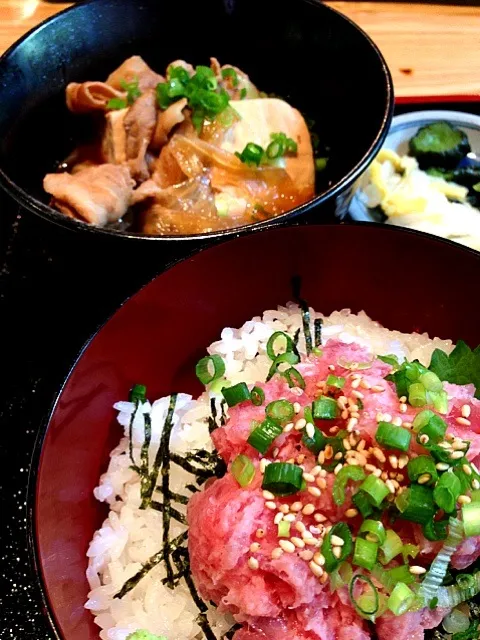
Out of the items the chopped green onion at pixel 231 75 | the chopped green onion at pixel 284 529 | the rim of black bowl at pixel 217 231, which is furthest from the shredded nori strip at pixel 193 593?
the chopped green onion at pixel 231 75

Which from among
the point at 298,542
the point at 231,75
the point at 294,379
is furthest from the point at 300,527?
the point at 231,75

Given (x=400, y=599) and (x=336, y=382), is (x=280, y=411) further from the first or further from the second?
(x=400, y=599)

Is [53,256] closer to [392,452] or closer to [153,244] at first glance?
[153,244]

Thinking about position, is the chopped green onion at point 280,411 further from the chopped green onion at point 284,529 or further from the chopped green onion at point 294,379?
the chopped green onion at point 284,529

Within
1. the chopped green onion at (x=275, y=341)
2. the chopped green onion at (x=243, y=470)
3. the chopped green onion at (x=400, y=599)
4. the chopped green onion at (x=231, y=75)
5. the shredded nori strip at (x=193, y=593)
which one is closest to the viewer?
the chopped green onion at (x=400, y=599)

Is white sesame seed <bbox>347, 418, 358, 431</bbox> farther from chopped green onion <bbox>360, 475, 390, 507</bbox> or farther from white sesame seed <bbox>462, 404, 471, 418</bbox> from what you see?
white sesame seed <bbox>462, 404, 471, 418</bbox>

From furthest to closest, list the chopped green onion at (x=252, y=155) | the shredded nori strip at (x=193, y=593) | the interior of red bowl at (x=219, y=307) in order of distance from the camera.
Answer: the chopped green onion at (x=252, y=155), the interior of red bowl at (x=219, y=307), the shredded nori strip at (x=193, y=593)
